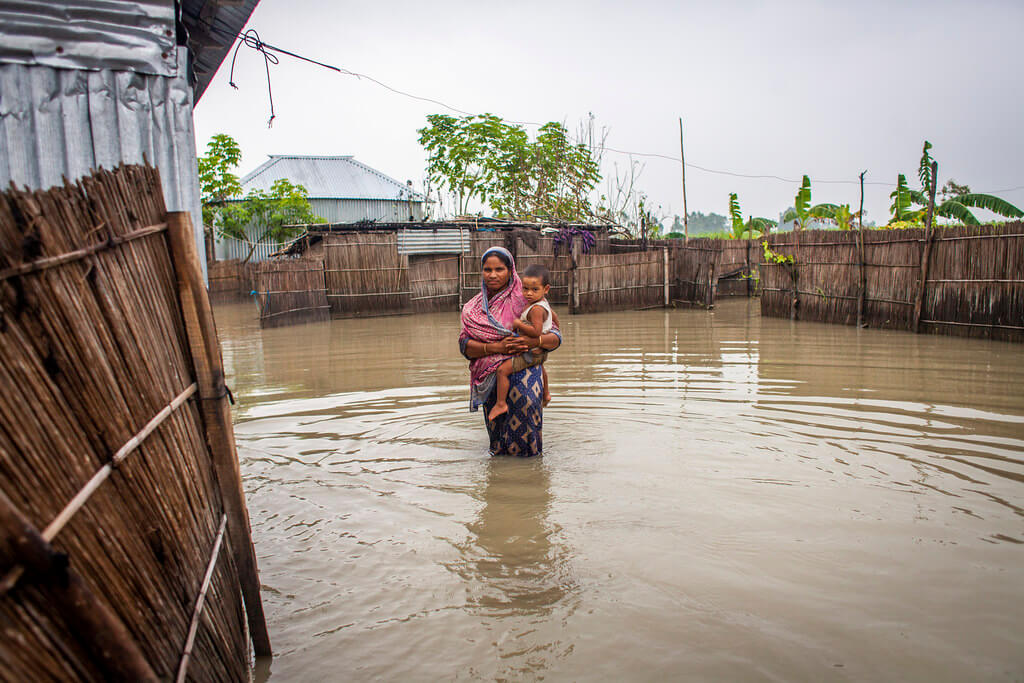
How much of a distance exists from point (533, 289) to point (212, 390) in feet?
8.28

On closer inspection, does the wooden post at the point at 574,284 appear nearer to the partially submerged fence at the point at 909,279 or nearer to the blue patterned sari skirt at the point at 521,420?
the partially submerged fence at the point at 909,279

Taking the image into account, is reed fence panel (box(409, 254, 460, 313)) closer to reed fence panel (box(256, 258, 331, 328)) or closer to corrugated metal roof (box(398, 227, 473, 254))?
corrugated metal roof (box(398, 227, 473, 254))

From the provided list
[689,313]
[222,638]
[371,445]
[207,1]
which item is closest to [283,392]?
[371,445]

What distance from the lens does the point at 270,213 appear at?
27234 mm

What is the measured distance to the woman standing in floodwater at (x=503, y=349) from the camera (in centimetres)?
453

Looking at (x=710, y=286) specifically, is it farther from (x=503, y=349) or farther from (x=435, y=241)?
(x=503, y=349)

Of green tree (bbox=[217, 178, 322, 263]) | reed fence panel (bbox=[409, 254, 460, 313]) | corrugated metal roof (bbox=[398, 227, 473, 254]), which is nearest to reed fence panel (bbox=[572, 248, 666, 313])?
reed fence panel (bbox=[409, 254, 460, 313])

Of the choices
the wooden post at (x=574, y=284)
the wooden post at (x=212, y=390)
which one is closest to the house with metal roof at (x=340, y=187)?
the wooden post at (x=574, y=284)

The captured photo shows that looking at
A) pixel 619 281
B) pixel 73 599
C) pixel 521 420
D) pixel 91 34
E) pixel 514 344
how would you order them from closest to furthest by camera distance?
pixel 73 599
pixel 91 34
pixel 514 344
pixel 521 420
pixel 619 281

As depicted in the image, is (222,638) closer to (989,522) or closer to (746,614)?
(746,614)

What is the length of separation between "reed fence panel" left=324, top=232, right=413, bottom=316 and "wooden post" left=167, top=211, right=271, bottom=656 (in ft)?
47.0

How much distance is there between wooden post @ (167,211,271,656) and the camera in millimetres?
2234

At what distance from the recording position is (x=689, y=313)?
15883 mm

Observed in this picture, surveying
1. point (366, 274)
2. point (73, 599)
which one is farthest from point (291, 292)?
point (73, 599)
